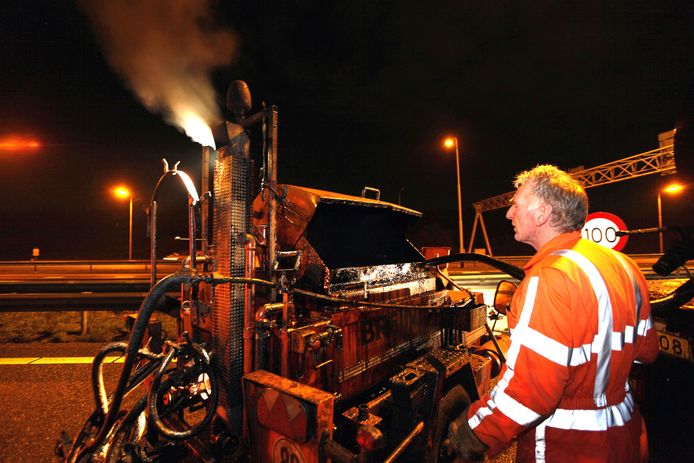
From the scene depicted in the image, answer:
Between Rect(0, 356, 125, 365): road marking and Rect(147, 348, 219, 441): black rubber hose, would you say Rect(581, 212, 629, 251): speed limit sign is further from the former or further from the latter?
Rect(0, 356, 125, 365): road marking

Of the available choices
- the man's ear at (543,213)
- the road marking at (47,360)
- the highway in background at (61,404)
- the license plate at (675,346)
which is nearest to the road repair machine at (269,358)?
the man's ear at (543,213)

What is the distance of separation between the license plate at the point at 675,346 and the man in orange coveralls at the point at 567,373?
194 cm

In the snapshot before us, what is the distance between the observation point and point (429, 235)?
188 feet

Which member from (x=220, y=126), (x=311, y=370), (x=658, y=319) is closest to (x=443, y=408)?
(x=311, y=370)

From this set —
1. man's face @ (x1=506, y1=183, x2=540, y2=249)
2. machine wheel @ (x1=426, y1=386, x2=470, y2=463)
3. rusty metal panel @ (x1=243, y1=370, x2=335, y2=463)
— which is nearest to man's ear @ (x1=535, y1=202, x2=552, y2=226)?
man's face @ (x1=506, y1=183, x2=540, y2=249)

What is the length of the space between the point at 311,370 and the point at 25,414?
3579 mm

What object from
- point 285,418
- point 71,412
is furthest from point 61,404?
point 285,418

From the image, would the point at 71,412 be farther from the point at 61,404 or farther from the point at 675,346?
the point at 675,346

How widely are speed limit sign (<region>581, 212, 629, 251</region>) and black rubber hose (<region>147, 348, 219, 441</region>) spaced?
4.37 meters

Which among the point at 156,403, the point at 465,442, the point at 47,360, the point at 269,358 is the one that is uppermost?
the point at 269,358

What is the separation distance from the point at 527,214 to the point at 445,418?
195cm

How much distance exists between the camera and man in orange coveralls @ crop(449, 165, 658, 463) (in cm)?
142

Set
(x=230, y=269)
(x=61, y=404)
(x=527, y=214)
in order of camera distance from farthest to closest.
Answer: (x=61, y=404) → (x=230, y=269) → (x=527, y=214)

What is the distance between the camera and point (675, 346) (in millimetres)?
3012
